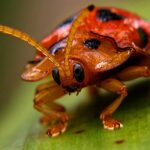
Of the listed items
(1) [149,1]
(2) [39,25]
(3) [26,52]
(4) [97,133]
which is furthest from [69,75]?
(2) [39,25]

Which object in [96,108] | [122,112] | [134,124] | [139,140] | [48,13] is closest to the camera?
[139,140]

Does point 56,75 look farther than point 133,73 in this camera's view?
No

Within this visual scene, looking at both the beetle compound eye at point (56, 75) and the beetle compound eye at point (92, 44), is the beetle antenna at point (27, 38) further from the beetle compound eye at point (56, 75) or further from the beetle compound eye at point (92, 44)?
the beetle compound eye at point (92, 44)

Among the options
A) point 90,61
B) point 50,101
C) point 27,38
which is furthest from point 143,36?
point 27,38

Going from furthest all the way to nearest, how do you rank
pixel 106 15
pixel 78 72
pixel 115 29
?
pixel 106 15 → pixel 115 29 → pixel 78 72

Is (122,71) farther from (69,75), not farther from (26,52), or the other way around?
(26,52)

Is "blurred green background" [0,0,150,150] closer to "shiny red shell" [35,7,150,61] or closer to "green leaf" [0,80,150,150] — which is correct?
"green leaf" [0,80,150,150]

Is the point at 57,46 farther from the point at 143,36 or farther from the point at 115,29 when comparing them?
the point at 143,36
